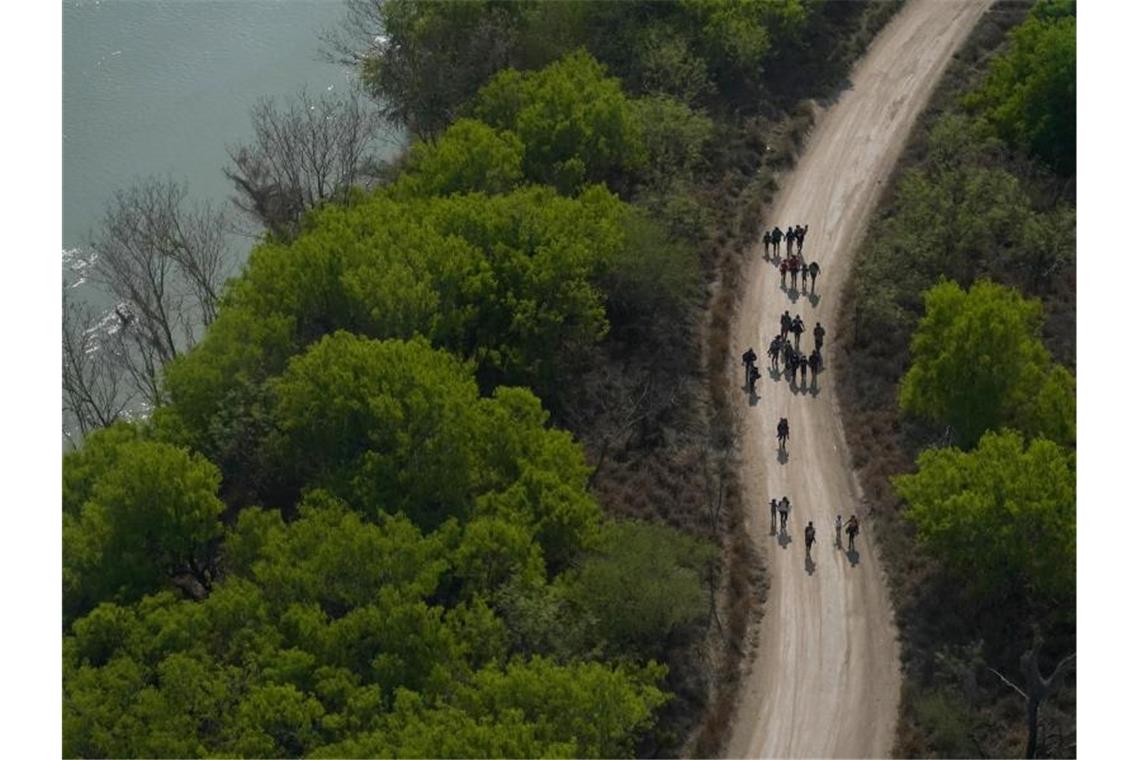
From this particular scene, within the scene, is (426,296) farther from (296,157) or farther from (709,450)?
(296,157)

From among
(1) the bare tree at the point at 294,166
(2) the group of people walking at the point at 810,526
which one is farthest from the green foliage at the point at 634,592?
(1) the bare tree at the point at 294,166

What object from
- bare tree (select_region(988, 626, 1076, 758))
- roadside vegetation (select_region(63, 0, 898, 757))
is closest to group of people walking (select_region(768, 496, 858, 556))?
roadside vegetation (select_region(63, 0, 898, 757))

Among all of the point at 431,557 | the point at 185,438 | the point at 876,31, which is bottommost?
the point at 431,557

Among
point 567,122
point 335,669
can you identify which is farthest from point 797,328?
point 335,669

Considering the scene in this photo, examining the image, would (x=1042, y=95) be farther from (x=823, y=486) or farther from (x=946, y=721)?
(x=946, y=721)

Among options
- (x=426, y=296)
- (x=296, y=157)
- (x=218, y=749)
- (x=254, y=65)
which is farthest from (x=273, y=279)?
(x=254, y=65)

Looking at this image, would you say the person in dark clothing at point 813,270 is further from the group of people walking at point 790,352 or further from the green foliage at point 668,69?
the green foliage at point 668,69

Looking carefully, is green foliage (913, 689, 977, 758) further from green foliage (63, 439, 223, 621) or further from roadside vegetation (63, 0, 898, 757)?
green foliage (63, 439, 223, 621)
